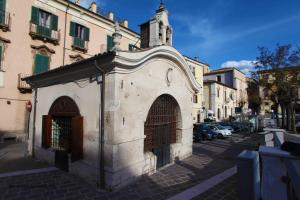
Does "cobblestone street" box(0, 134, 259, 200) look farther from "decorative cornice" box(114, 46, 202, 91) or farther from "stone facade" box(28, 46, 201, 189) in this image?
"decorative cornice" box(114, 46, 202, 91)

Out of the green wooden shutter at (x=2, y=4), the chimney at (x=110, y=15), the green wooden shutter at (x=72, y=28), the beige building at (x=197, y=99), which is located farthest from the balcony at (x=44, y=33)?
the beige building at (x=197, y=99)

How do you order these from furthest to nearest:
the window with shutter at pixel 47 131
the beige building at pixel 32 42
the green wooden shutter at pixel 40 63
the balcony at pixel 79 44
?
the balcony at pixel 79 44 < the green wooden shutter at pixel 40 63 < the beige building at pixel 32 42 < the window with shutter at pixel 47 131

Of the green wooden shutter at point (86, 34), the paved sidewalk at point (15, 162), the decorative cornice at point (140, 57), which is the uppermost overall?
the green wooden shutter at point (86, 34)

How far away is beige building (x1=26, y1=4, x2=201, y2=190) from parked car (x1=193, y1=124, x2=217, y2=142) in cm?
659

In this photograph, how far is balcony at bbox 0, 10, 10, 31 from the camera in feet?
50.4

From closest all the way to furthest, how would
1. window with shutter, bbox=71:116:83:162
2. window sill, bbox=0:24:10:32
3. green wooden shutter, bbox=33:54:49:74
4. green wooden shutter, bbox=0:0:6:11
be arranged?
1. window with shutter, bbox=71:116:83:162
2. window sill, bbox=0:24:10:32
3. green wooden shutter, bbox=0:0:6:11
4. green wooden shutter, bbox=33:54:49:74

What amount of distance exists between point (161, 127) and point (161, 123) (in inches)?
7.4

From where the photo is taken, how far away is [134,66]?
24.7 feet

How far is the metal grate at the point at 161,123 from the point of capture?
8828 mm

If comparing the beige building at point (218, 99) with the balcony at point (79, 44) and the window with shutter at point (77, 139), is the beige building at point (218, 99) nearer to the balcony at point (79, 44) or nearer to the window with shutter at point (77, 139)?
the balcony at point (79, 44)

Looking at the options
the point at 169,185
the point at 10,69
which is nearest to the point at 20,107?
the point at 10,69

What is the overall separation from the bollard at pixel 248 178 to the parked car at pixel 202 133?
46.3 feet

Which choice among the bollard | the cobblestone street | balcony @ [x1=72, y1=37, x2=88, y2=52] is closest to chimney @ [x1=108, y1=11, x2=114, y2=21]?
balcony @ [x1=72, y1=37, x2=88, y2=52]

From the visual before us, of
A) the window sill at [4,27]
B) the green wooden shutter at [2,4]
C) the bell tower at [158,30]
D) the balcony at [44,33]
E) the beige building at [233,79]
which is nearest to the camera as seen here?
the bell tower at [158,30]
